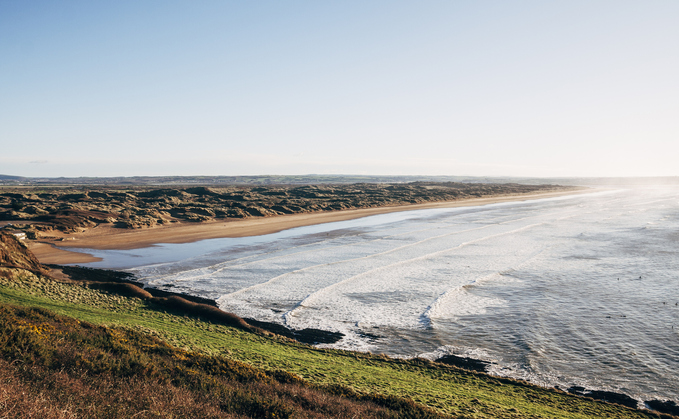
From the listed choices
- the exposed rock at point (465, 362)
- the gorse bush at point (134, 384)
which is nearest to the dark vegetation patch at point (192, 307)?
the exposed rock at point (465, 362)

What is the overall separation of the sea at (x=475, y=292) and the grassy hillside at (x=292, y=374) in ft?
3.94

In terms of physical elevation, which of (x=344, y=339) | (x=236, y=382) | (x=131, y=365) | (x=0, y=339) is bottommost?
(x=344, y=339)

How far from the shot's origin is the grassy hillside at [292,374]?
8.58 m

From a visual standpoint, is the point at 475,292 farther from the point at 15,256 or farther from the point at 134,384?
the point at 15,256

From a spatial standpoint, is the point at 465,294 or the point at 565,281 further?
the point at 565,281

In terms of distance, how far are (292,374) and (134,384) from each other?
4.51 metres

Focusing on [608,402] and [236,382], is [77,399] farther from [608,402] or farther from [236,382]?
[608,402]

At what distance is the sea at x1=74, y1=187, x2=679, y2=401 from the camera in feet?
45.8

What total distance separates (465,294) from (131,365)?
55.6ft

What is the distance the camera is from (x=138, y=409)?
22.2 feet

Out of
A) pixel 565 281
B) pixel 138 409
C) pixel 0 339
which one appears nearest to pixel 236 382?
pixel 138 409

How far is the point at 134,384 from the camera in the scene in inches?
309

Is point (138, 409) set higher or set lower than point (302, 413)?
higher

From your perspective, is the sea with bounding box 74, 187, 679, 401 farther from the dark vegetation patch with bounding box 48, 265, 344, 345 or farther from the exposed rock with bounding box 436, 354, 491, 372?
the dark vegetation patch with bounding box 48, 265, 344, 345
